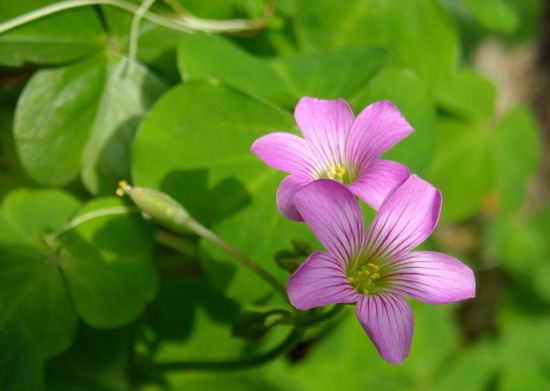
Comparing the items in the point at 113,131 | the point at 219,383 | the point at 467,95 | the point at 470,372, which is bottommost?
the point at 470,372

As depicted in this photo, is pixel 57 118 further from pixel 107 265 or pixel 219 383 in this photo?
pixel 219 383

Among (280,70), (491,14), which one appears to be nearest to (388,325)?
(280,70)

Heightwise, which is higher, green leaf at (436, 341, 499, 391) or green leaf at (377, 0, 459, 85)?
green leaf at (377, 0, 459, 85)

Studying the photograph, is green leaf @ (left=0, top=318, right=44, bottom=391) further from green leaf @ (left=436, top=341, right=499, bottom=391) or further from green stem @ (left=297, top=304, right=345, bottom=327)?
green leaf @ (left=436, top=341, right=499, bottom=391)

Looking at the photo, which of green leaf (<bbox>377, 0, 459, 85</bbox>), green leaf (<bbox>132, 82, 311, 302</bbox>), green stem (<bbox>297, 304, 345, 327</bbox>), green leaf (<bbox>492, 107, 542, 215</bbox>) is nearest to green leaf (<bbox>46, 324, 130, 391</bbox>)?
green leaf (<bbox>132, 82, 311, 302</bbox>)

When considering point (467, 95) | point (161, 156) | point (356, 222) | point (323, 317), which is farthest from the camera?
point (467, 95)

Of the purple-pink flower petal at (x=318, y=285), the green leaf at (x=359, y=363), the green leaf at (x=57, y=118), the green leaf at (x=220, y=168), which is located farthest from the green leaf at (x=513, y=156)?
the purple-pink flower petal at (x=318, y=285)

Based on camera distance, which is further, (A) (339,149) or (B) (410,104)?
(B) (410,104)

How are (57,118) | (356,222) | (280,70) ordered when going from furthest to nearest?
(280,70)
(57,118)
(356,222)
